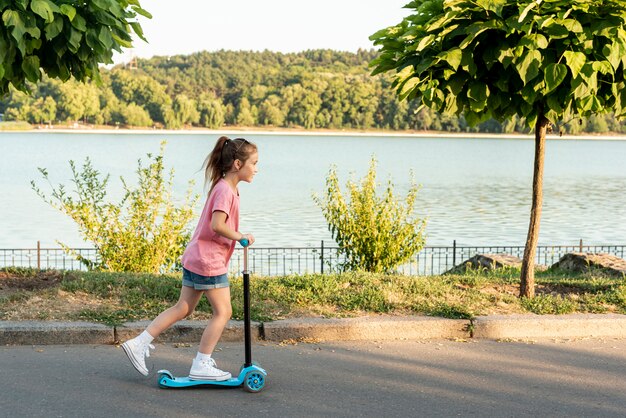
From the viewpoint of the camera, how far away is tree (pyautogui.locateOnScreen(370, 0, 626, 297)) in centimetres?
785

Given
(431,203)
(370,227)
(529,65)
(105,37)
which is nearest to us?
(529,65)

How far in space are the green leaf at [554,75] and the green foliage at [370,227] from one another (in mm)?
Answer: 6216

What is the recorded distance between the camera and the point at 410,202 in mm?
14414

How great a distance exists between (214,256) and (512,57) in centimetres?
348

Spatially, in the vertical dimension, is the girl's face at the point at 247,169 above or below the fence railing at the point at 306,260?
above

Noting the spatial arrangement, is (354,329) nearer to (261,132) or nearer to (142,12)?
(142,12)

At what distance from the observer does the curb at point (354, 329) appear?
23.8ft

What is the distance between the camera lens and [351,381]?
6355 millimetres

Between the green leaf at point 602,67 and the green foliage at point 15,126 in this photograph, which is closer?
the green leaf at point 602,67

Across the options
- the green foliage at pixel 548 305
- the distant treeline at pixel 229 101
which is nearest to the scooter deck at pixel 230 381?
the green foliage at pixel 548 305

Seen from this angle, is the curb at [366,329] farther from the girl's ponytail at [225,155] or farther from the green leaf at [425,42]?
the green leaf at [425,42]

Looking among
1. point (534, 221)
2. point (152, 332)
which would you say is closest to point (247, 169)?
point (152, 332)

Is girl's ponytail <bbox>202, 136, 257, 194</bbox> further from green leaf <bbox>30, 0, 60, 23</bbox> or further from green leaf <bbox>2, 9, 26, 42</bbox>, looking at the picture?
green leaf <bbox>2, 9, 26, 42</bbox>

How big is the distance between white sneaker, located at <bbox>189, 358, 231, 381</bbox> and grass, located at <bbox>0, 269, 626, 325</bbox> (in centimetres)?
147
